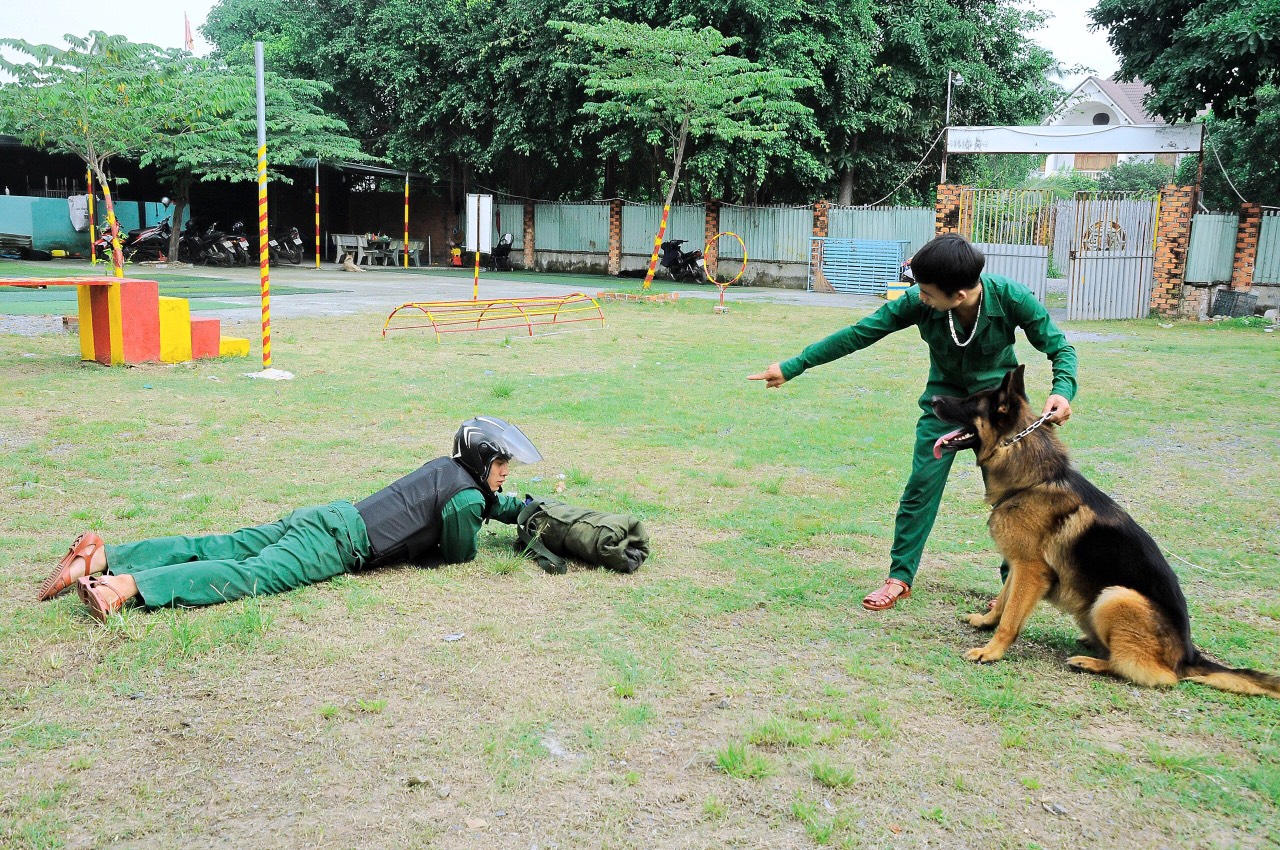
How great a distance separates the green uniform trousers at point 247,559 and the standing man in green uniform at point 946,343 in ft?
6.67

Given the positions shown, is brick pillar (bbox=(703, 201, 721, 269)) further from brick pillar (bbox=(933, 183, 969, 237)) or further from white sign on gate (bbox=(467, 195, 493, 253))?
white sign on gate (bbox=(467, 195, 493, 253))

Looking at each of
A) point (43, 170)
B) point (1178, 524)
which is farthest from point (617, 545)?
point (43, 170)

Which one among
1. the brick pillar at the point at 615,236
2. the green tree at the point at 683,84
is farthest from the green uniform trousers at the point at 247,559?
the brick pillar at the point at 615,236

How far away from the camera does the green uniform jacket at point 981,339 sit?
4000 mm

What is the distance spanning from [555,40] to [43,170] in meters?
16.1

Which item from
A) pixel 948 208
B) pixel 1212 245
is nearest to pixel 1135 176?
pixel 948 208

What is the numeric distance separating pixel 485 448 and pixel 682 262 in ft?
75.6

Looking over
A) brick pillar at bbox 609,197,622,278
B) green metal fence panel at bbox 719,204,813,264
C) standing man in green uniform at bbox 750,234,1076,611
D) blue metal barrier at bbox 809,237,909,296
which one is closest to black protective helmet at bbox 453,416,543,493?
standing man in green uniform at bbox 750,234,1076,611

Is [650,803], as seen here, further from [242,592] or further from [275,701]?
[242,592]

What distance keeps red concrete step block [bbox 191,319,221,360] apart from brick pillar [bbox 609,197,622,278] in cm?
1874

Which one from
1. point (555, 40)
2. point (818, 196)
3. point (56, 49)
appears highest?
point (555, 40)

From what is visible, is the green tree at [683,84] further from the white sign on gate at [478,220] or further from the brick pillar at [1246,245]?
the brick pillar at [1246,245]

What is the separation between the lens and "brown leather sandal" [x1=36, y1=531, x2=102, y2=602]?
4094mm

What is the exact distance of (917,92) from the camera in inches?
982
